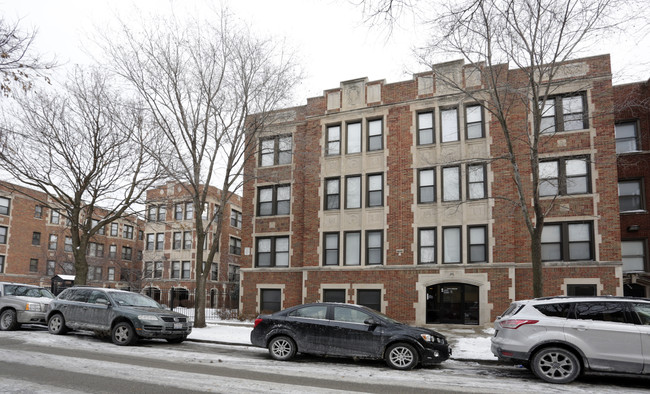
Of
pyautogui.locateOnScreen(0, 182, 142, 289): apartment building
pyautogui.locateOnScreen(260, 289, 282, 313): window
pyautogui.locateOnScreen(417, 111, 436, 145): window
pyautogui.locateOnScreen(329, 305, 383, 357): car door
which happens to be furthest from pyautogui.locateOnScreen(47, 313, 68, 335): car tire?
pyautogui.locateOnScreen(0, 182, 142, 289): apartment building

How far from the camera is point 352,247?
2319 centimetres

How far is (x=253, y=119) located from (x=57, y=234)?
37520mm

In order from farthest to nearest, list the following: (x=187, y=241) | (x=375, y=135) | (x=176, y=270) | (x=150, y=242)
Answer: (x=150, y=242)
(x=176, y=270)
(x=187, y=241)
(x=375, y=135)

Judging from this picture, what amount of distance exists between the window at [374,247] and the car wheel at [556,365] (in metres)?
13.0

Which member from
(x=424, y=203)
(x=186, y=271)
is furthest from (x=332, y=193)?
(x=186, y=271)

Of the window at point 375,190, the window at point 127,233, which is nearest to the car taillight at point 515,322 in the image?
the window at point 375,190

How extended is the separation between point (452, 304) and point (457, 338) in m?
4.60

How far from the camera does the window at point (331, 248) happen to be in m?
23.4

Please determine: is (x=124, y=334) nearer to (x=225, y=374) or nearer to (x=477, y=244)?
(x=225, y=374)

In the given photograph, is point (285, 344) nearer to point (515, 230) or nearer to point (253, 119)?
point (253, 119)

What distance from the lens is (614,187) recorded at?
1917cm

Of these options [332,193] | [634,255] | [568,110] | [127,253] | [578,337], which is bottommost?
[578,337]

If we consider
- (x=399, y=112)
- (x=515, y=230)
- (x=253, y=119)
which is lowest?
(x=515, y=230)

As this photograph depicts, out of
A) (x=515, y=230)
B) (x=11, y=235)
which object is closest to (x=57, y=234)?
(x=11, y=235)
